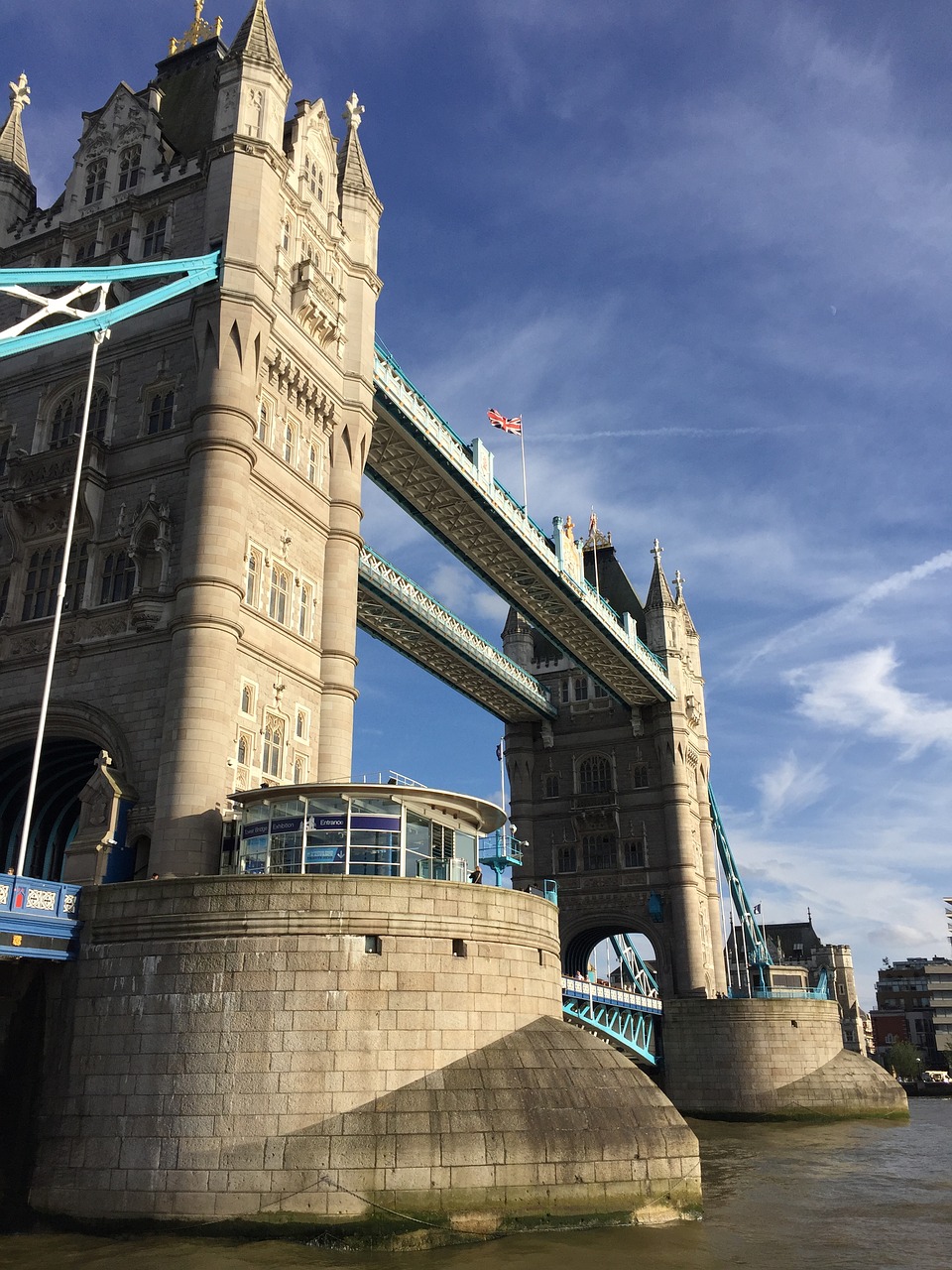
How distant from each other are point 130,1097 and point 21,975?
4.54 meters

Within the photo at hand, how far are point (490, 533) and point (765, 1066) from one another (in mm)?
32331

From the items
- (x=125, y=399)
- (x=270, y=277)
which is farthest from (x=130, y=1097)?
(x=270, y=277)

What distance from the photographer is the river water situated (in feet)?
61.2

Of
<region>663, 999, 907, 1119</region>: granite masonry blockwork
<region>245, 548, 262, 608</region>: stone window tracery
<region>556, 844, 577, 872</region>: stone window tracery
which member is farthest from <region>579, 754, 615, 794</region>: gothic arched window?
<region>245, 548, 262, 608</region>: stone window tracery

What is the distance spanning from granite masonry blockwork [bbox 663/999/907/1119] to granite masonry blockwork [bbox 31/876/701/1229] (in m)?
36.6

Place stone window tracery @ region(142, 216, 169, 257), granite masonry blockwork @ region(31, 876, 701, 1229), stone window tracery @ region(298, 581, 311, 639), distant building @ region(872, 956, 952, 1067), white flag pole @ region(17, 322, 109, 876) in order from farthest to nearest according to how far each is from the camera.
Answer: distant building @ region(872, 956, 952, 1067) < stone window tracery @ region(142, 216, 169, 257) < stone window tracery @ region(298, 581, 311, 639) < white flag pole @ region(17, 322, 109, 876) < granite masonry blockwork @ region(31, 876, 701, 1229)

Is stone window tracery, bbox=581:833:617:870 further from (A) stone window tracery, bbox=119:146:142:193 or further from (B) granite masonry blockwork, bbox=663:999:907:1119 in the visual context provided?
(A) stone window tracery, bbox=119:146:142:193

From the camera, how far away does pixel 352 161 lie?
41.2 metres

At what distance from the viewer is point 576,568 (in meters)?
60.1

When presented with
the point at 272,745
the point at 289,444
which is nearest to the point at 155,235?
the point at 289,444

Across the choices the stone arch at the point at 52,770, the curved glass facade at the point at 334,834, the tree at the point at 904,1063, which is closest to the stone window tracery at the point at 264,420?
the stone arch at the point at 52,770

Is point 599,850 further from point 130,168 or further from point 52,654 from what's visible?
point 52,654

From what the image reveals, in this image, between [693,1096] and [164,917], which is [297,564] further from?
[693,1096]

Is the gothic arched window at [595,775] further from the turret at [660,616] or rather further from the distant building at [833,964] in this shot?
the distant building at [833,964]
